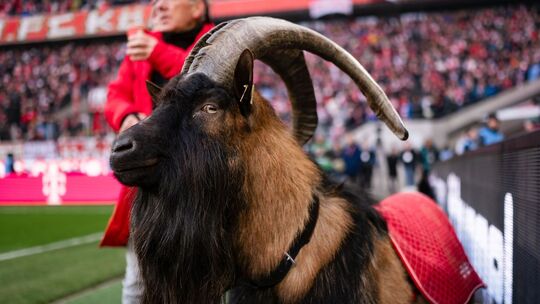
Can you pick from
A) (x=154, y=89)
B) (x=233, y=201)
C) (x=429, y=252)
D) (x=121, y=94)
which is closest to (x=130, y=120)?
(x=121, y=94)

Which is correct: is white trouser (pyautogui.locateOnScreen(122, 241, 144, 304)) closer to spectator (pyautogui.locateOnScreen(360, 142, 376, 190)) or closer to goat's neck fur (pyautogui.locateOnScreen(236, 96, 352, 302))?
goat's neck fur (pyautogui.locateOnScreen(236, 96, 352, 302))

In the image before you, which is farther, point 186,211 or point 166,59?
point 166,59

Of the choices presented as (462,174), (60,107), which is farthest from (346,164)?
(60,107)

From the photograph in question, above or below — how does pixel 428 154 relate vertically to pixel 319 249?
below

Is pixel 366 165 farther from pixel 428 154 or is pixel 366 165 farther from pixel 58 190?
pixel 58 190

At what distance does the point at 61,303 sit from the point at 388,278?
398cm

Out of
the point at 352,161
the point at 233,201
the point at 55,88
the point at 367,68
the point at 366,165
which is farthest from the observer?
the point at 55,88

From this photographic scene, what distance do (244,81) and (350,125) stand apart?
23.6 m

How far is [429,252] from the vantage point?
3.27 meters

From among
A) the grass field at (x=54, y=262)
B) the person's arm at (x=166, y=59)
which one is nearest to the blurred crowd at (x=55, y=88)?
the grass field at (x=54, y=262)

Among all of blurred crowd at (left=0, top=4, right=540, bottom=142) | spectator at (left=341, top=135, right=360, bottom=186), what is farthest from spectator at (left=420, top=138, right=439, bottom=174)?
blurred crowd at (left=0, top=4, right=540, bottom=142)

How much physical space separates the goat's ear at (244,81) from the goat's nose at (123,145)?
52 cm

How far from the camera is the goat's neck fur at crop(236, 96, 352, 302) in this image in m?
2.44

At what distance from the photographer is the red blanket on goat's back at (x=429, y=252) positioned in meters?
3.07
